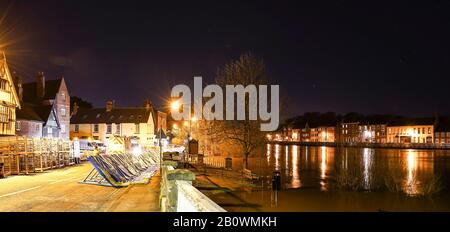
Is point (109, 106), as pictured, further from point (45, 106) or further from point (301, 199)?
point (301, 199)

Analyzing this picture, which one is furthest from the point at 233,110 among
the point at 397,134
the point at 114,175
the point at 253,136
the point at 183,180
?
the point at 397,134

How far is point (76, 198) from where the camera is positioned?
1717 cm

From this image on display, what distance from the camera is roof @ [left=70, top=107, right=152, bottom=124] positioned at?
80750 mm

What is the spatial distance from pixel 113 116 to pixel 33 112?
2747 cm

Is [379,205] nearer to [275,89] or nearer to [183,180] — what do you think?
[275,89]

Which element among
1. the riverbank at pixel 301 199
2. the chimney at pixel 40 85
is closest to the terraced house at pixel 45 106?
the chimney at pixel 40 85

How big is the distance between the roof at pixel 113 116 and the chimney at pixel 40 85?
18811 mm

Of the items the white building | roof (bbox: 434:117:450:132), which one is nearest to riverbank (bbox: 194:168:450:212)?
the white building

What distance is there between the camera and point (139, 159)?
32.0 m

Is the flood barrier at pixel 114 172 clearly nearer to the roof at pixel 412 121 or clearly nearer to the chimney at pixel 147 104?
the chimney at pixel 147 104

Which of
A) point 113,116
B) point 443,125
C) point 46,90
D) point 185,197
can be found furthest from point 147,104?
point 443,125

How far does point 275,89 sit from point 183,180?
31.5m

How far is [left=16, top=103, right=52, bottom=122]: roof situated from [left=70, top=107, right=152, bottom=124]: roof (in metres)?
22.7

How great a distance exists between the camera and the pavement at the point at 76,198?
48.2 ft
